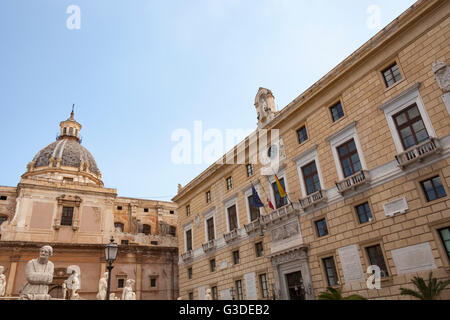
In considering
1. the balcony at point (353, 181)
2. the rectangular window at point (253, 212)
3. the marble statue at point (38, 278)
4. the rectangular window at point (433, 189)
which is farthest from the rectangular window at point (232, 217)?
the marble statue at point (38, 278)

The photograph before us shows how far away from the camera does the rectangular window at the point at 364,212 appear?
605 inches

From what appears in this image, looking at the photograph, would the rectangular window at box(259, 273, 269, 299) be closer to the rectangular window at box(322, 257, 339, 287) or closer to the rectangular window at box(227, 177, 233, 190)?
the rectangular window at box(322, 257, 339, 287)

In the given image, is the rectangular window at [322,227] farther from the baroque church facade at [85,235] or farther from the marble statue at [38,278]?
the baroque church facade at [85,235]

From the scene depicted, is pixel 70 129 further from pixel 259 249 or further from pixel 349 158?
pixel 349 158

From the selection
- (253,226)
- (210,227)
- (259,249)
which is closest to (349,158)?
(253,226)

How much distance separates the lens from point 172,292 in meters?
37.1

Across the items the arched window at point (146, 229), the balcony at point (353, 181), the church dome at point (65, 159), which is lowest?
the balcony at point (353, 181)

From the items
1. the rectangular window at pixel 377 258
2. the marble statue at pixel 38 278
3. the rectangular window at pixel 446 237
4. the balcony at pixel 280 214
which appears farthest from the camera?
the balcony at pixel 280 214

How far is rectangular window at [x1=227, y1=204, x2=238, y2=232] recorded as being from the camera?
79.6ft

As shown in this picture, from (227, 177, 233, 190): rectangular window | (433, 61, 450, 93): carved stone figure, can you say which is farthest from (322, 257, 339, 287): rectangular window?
(227, 177, 233, 190): rectangular window

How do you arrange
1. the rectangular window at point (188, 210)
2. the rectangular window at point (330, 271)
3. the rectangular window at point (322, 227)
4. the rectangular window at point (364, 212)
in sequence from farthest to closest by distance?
the rectangular window at point (188, 210) → the rectangular window at point (322, 227) → the rectangular window at point (330, 271) → the rectangular window at point (364, 212)

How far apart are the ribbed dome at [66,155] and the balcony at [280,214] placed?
1421 inches
